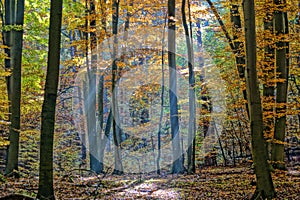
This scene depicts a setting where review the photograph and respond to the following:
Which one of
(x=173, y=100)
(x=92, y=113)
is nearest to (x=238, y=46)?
(x=173, y=100)

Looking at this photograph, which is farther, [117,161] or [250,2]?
[117,161]

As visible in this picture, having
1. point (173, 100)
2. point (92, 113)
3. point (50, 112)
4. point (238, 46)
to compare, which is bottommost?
point (92, 113)

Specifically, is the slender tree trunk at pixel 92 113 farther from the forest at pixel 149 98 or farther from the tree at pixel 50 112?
the tree at pixel 50 112

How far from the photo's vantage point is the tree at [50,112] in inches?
225

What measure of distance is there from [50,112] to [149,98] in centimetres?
1750

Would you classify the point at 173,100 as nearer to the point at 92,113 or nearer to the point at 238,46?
the point at 92,113

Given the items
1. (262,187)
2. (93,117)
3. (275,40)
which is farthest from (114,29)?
(262,187)

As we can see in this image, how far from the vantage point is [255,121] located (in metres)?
6.02

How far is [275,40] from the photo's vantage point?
9266 mm

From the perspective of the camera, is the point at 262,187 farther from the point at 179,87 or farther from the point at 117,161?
the point at 179,87

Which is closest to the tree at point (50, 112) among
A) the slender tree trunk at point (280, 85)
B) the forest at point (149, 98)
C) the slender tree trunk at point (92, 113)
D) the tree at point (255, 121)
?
the forest at point (149, 98)

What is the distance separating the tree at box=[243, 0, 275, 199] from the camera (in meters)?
5.93

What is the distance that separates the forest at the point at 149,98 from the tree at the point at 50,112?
18 mm

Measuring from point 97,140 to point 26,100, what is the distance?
4.16 m
